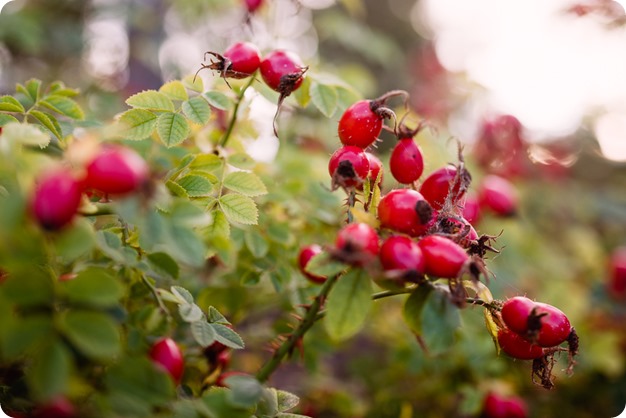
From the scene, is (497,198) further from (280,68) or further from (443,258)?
(443,258)

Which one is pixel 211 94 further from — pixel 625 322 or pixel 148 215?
pixel 625 322

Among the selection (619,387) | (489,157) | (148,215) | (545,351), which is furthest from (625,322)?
(148,215)

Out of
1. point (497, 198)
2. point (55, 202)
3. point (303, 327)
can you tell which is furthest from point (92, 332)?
point (497, 198)

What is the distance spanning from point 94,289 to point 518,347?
92cm

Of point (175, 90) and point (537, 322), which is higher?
point (175, 90)

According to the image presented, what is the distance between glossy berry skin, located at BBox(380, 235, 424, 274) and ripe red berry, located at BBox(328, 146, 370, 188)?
0.20 m

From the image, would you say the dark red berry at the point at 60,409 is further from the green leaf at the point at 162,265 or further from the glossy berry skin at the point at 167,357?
the green leaf at the point at 162,265

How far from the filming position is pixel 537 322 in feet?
3.55

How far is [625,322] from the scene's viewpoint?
3.49 meters

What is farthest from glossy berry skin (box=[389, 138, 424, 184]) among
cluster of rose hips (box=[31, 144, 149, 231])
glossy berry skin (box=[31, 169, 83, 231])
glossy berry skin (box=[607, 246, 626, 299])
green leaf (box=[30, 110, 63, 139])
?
glossy berry skin (box=[607, 246, 626, 299])

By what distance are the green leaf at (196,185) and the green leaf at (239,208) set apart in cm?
7

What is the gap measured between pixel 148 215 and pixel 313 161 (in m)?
1.87

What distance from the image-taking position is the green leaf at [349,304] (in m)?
1.01

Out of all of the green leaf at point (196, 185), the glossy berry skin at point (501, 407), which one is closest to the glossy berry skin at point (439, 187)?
the green leaf at point (196, 185)
